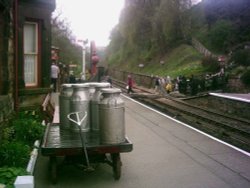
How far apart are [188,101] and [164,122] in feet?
38.0

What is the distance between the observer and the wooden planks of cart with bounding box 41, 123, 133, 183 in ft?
22.8

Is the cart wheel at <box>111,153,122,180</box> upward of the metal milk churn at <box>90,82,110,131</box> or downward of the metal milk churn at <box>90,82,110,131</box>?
downward

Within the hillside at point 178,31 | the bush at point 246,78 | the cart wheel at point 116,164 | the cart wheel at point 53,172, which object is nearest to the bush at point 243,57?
the hillside at point 178,31

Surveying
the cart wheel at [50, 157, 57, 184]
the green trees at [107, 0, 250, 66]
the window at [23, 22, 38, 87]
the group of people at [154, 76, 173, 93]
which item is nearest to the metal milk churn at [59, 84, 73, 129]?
the cart wheel at [50, 157, 57, 184]

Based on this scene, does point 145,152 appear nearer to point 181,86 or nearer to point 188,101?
point 188,101

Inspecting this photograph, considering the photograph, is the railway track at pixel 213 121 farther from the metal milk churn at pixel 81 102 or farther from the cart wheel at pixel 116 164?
the metal milk churn at pixel 81 102

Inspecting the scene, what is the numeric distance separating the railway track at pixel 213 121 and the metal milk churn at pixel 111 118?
621cm

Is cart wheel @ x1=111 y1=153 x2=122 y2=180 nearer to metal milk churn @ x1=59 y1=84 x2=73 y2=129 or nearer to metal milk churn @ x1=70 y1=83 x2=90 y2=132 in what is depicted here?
metal milk churn @ x1=70 y1=83 x2=90 y2=132

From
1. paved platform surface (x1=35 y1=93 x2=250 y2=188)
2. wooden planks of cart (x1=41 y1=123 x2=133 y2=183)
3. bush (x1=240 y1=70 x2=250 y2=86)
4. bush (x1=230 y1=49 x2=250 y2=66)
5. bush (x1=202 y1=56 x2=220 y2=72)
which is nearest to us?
wooden planks of cart (x1=41 y1=123 x2=133 y2=183)

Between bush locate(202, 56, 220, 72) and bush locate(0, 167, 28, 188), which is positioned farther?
bush locate(202, 56, 220, 72)

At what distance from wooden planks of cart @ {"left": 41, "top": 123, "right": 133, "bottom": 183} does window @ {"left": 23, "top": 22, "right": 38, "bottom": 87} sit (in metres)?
4.18

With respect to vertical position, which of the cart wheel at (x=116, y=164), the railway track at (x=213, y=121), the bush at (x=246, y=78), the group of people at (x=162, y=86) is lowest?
the railway track at (x=213, y=121)

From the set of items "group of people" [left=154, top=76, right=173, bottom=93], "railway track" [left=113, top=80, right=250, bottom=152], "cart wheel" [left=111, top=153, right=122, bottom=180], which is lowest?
"railway track" [left=113, top=80, right=250, bottom=152]

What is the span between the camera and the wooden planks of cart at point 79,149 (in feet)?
22.8
